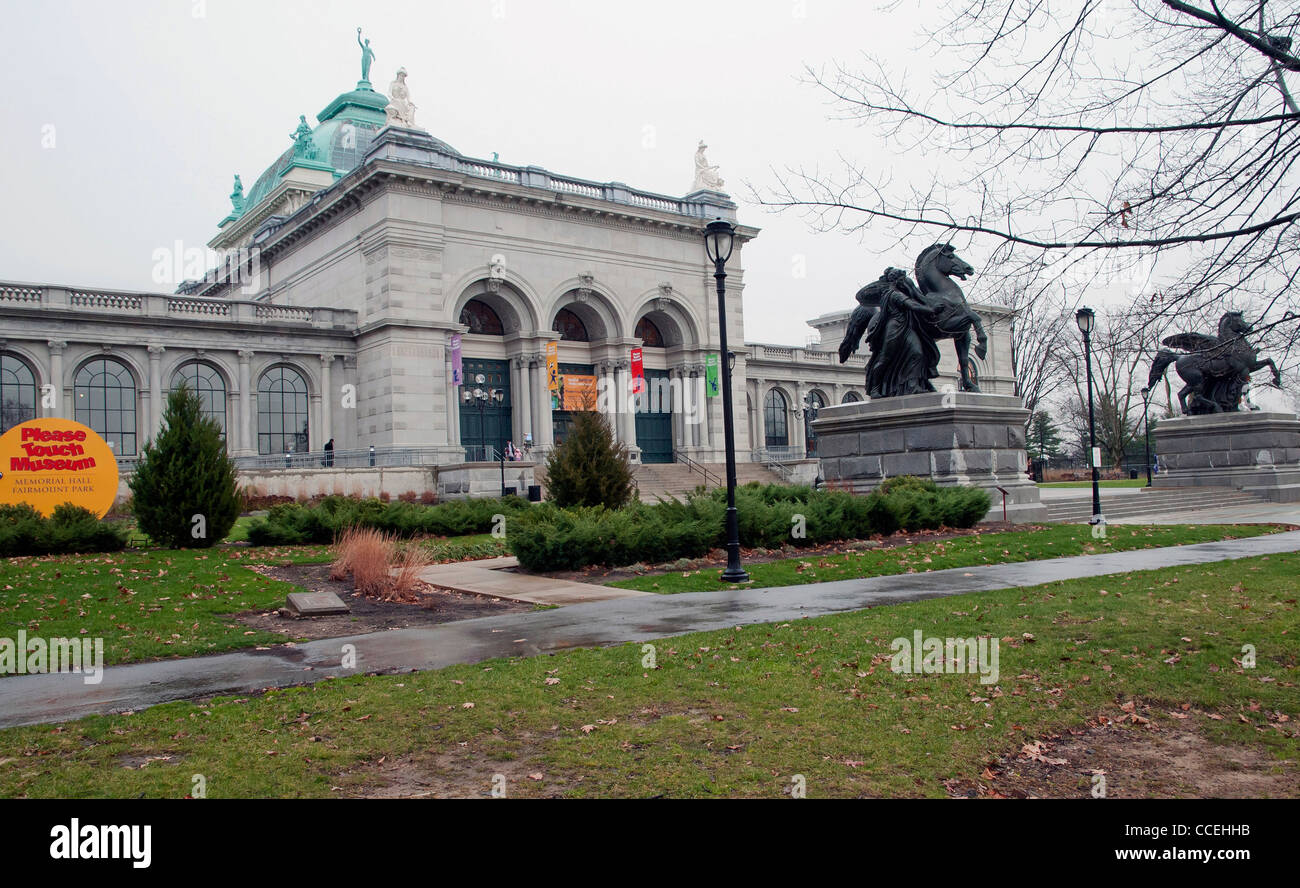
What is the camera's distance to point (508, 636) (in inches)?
390

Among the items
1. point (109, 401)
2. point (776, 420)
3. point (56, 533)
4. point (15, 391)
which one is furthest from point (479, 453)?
point (56, 533)

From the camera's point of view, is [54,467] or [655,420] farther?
[655,420]

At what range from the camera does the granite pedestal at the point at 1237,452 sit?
32.8 meters

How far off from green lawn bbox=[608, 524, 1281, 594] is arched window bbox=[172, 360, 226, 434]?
3555 cm

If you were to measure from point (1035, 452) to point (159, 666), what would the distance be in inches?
3444

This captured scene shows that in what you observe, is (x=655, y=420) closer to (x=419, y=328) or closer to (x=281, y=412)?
(x=419, y=328)

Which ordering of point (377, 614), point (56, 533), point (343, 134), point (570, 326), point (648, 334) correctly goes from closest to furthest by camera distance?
point (377, 614) → point (56, 533) → point (570, 326) → point (648, 334) → point (343, 134)

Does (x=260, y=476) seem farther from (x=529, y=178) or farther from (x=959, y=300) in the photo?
(x=959, y=300)

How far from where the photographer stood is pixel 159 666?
345 inches

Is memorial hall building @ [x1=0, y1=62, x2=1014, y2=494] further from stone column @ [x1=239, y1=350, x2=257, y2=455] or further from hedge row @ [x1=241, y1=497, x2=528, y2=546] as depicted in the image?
hedge row @ [x1=241, y1=497, x2=528, y2=546]

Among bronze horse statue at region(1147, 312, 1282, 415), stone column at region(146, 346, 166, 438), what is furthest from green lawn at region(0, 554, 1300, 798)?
stone column at region(146, 346, 166, 438)

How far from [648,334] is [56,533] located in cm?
3944

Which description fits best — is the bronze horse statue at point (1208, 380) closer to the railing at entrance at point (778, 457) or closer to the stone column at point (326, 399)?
the railing at entrance at point (778, 457)
